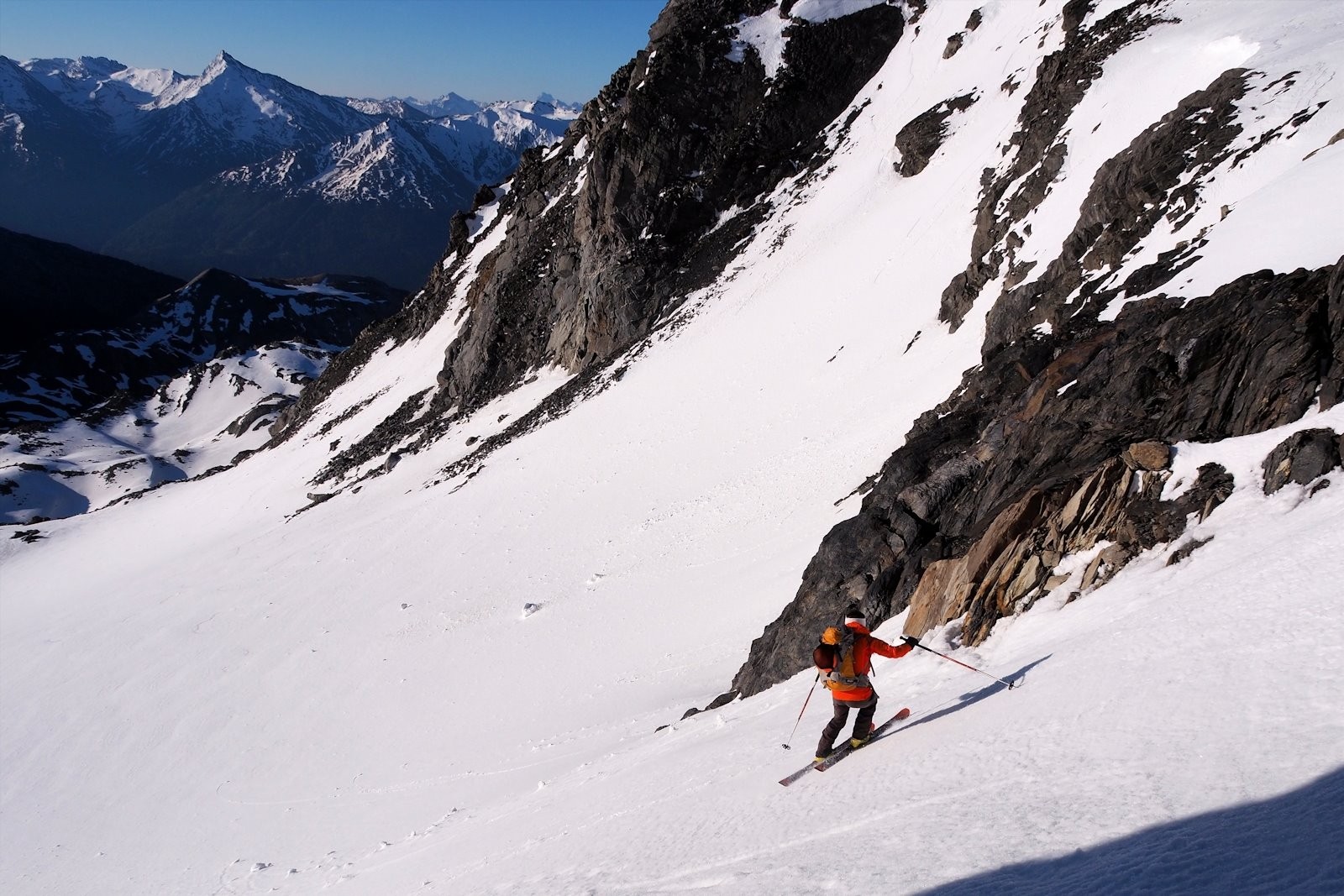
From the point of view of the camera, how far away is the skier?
7293 mm

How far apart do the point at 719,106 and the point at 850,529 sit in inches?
1808

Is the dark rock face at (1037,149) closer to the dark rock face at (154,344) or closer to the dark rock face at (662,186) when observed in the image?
the dark rock face at (662,186)

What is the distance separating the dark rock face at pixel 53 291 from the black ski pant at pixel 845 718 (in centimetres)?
21995

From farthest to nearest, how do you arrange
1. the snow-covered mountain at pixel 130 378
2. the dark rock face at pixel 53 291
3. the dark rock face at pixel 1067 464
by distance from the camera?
the dark rock face at pixel 53 291, the snow-covered mountain at pixel 130 378, the dark rock face at pixel 1067 464

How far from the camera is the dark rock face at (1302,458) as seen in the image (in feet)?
23.8

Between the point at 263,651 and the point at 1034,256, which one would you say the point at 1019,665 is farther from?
the point at 263,651

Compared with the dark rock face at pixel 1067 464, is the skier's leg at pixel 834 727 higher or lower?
lower

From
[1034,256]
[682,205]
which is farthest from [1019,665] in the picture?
[682,205]

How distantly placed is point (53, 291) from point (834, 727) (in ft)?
801

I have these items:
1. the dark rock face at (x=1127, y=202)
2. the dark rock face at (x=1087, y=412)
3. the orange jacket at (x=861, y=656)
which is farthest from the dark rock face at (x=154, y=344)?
the orange jacket at (x=861, y=656)

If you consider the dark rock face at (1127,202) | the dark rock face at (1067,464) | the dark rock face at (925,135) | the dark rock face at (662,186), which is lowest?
the dark rock face at (1067,464)

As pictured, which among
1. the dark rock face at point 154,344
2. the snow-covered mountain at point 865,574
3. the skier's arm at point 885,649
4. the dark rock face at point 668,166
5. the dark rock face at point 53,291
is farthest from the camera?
the dark rock face at point 53,291

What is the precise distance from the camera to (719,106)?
51.7 m

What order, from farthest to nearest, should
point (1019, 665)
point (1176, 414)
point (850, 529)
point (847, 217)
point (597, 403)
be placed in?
point (847, 217), point (597, 403), point (850, 529), point (1176, 414), point (1019, 665)
